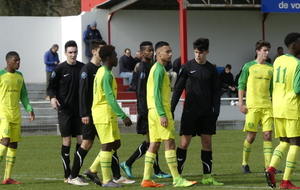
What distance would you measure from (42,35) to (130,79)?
193 inches

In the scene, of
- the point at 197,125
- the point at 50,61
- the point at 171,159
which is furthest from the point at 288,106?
the point at 50,61

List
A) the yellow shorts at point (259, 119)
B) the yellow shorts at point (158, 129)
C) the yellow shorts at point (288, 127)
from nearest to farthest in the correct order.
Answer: the yellow shorts at point (288, 127) → the yellow shorts at point (158, 129) → the yellow shorts at point (259, 119)

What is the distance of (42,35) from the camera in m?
28.8

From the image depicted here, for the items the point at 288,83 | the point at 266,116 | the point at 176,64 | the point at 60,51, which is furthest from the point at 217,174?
the point at 60,51

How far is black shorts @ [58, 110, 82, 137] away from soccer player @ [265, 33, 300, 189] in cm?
334

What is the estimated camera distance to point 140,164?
13.3 meters

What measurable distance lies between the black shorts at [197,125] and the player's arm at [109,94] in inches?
46.0

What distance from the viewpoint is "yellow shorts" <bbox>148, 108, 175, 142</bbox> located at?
9.51 m

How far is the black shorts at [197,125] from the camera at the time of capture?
33.1ft

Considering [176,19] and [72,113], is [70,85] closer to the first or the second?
[72,113]

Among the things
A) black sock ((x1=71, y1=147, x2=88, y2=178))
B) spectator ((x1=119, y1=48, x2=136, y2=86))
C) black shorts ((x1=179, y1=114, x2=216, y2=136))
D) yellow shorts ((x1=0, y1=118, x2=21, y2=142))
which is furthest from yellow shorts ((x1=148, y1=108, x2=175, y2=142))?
spectator ((x1=119, y1=48, x2=136, y2=86))

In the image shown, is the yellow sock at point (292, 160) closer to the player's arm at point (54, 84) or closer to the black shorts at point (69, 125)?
the black shorts at point (69, 125)

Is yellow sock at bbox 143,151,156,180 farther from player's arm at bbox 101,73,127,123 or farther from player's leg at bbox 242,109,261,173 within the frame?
player's leg at bbox 242,109,261,173

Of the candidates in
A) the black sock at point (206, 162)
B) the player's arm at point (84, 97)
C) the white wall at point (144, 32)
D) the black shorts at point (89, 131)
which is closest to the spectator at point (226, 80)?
the white wall at point (144, 32)
